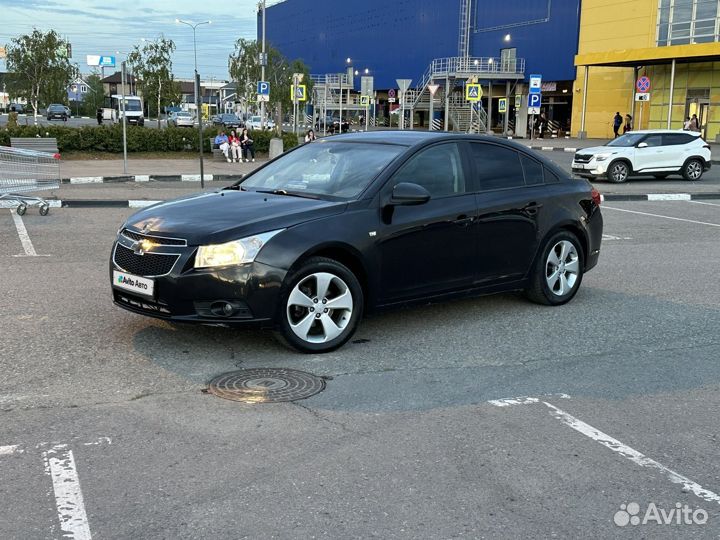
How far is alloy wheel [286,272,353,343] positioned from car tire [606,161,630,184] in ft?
63.2

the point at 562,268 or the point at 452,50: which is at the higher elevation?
the point at 452,50

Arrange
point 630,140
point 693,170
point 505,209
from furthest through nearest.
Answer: point 693,170 → point 630,140 → point 505,209

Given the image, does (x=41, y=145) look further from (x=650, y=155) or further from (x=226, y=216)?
(x=650, y=155)

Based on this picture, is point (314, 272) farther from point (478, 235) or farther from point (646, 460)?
point (646, 460)

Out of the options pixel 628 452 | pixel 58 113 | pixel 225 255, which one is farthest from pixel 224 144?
pixel 58 113

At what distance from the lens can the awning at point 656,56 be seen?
40062 mm

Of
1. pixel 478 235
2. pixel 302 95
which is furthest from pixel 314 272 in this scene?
pixel 302 95

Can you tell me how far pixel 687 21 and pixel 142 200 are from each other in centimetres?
3868

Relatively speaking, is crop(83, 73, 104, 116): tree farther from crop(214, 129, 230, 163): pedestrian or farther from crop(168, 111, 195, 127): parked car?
crop(214, 129, 230, 163): pedestrian

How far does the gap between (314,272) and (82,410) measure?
6.06 ft

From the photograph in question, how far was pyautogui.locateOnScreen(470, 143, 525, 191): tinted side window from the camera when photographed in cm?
698

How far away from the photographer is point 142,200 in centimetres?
1648

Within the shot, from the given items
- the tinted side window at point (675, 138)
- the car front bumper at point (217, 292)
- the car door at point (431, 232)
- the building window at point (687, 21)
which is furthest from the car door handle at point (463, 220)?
the building window at point (687, 21)

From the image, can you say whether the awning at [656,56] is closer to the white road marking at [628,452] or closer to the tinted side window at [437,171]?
the tinted side window at [437,171]
